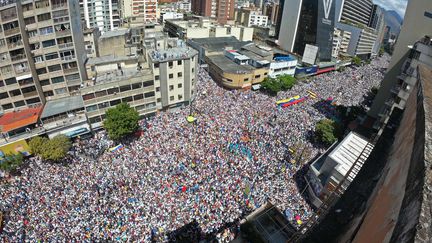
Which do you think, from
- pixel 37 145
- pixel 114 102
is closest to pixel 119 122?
pixel 114 102

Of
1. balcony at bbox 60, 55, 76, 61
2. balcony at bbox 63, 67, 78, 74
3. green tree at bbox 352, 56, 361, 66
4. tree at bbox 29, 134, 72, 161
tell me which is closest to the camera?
tree at bbox 29, 134, 72, 161

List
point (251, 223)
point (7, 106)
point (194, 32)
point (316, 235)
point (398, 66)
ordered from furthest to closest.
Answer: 1. point (194, 32)
2. point (398, 66)
3. point (7, 106)
4. point (251, 223)
5. point (316, 235)

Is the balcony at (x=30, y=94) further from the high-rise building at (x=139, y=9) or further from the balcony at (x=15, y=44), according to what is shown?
the high-rise building at (x=139, y=9)

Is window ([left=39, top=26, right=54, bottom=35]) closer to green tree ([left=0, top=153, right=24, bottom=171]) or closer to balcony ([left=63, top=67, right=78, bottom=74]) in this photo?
balcony ([left=63, top=67, right=78, bottom=74])

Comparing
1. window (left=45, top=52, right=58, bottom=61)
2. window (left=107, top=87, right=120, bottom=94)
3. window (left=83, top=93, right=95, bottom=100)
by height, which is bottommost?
window (left=83, top=93, right=95, bottom=100)

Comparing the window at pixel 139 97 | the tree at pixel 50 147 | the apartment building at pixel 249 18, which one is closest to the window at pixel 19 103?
the tree at pixel 50 147

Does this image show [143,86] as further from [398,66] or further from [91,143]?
[398,66]

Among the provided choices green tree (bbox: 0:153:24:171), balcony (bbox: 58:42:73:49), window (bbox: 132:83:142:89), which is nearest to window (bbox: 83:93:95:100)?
window (bbox: 132:83:142:89)

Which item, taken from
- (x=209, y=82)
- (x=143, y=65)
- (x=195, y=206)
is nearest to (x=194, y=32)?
(x=209, y=82)
